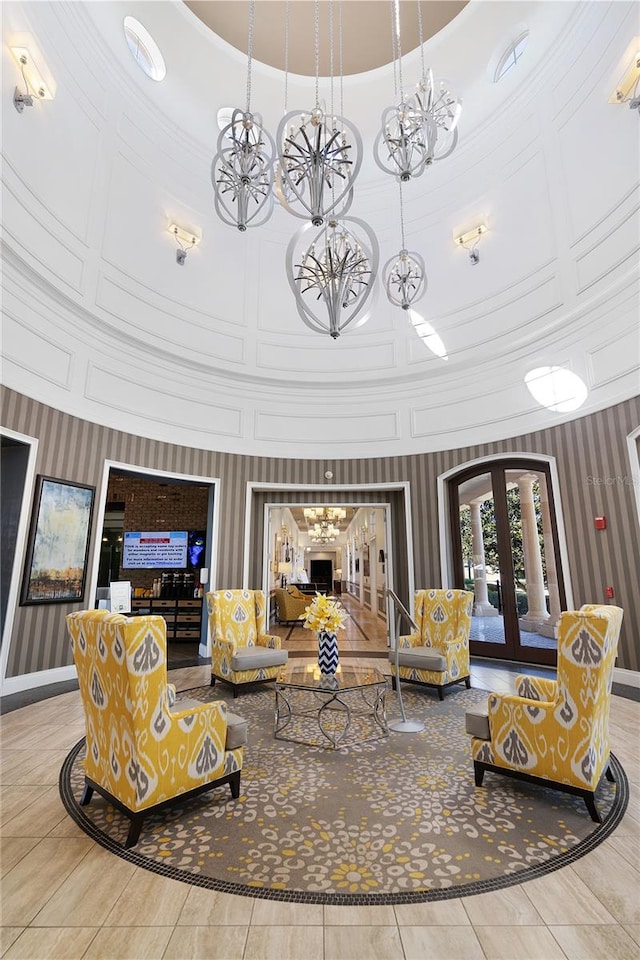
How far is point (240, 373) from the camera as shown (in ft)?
24.3

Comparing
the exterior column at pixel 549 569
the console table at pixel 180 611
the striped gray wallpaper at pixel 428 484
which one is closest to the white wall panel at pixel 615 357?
the striped gray wallpaper at pixel 428 484

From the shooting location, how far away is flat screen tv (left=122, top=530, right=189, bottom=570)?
9070 millimetres

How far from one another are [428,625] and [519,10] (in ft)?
27.3

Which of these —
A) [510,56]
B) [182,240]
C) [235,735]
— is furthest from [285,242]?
[235,735]

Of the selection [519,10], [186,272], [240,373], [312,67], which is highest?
[312,67]

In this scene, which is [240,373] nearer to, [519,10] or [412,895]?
[519,10]

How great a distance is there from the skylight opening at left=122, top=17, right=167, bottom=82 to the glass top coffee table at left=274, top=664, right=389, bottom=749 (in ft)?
27.5

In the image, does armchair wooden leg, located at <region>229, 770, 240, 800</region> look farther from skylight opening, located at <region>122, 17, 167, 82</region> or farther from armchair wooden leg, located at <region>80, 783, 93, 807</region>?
skylight opening, located at <region>122, 17, 167, 82</region>

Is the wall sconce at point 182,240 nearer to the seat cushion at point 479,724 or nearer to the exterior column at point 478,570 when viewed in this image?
the exterior column at point 478,570

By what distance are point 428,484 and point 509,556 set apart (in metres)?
1.60

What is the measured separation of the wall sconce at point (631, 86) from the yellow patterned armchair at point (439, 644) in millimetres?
5651

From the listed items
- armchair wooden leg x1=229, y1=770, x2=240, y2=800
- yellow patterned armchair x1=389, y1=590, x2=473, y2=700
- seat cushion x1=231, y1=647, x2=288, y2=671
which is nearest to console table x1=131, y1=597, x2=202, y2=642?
seat cushion x1=231, y1=647, x2=288, y2=671

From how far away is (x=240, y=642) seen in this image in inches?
210

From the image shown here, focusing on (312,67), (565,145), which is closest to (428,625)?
(565,145)
